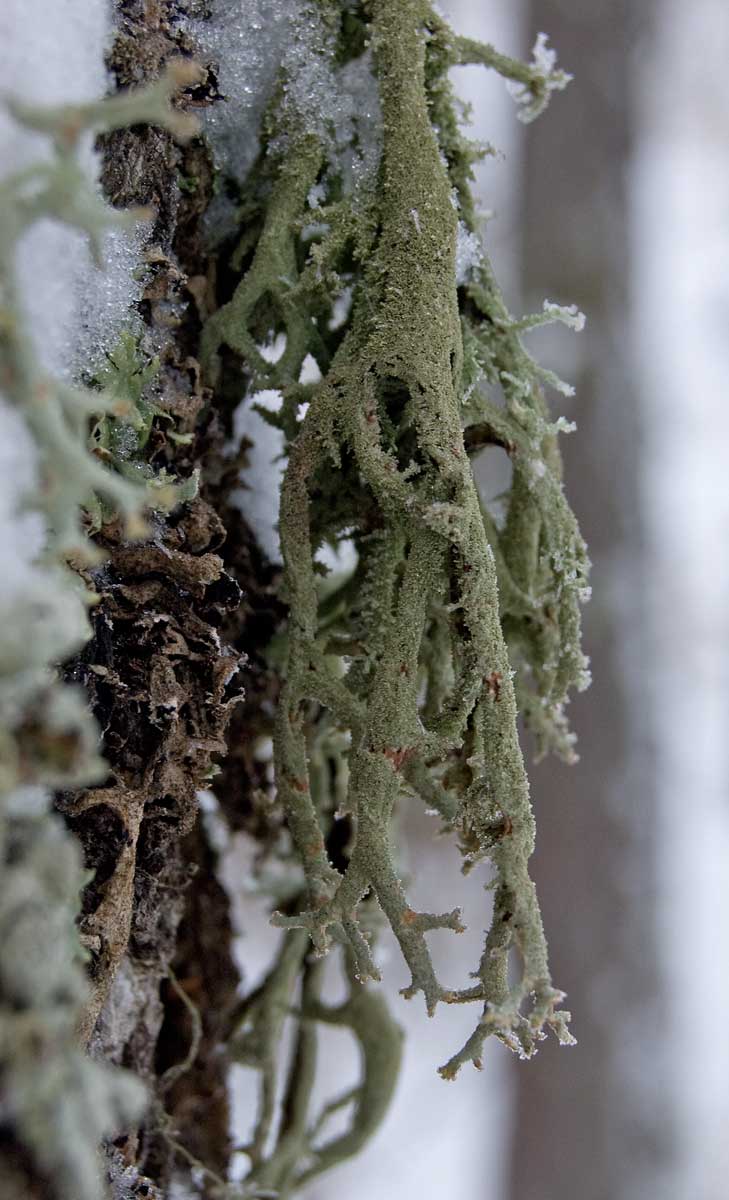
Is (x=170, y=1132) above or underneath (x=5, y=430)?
underneath

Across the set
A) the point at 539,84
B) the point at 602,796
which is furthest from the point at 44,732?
the point at 602,796

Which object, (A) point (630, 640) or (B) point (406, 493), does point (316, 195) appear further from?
(A) point (630, 640)

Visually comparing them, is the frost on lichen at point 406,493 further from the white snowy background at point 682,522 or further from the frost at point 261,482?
the white snowy background at point 682,522

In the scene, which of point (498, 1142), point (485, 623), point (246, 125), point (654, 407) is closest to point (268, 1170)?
point (485, 623)

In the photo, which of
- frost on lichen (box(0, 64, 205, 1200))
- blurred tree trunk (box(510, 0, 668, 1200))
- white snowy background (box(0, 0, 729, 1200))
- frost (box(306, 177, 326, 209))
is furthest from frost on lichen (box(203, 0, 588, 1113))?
blurred tree trunk (box(510, 0, 668, 1200))

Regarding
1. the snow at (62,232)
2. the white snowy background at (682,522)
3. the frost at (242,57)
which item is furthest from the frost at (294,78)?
the white snowy background at (682,522)

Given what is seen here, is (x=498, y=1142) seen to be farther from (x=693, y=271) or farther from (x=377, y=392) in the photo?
(x=377, y=392)

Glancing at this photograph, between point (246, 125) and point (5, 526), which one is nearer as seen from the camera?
point (5, 526)

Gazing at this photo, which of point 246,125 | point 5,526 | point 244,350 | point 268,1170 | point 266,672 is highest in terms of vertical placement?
point 246,125
